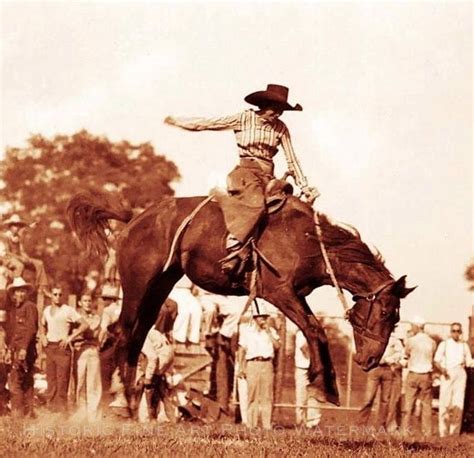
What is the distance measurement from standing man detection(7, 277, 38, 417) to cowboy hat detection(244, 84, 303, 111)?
Answer: 7.04 metres

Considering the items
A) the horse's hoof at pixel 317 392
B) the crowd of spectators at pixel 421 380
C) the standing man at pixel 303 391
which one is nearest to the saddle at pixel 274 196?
the horse's hoof at pixel 317 392

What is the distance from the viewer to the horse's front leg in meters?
13.2

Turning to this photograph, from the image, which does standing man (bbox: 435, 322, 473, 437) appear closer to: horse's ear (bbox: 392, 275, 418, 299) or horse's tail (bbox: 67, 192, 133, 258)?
horse's tail (bbox: 67, 192, 133, 258)

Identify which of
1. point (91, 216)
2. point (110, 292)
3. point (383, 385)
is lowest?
point (383, 385)

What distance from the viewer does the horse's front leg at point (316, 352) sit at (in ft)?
43.3

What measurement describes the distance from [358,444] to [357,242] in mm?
2112

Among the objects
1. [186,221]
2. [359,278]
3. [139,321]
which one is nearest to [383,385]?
[139,321]

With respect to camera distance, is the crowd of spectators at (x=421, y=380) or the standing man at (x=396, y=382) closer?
the crowd of spectators at (x=421, y=380)

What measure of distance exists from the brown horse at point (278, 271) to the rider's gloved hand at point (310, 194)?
0.70 ft

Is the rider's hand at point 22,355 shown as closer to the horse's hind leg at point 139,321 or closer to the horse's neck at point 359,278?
the horse's hind leg at point 139,321

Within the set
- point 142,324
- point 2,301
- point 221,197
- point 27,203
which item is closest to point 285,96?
point 221,197

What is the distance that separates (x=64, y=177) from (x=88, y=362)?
101ft

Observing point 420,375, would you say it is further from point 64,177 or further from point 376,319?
point 64,177

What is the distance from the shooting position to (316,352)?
13.3 metres
